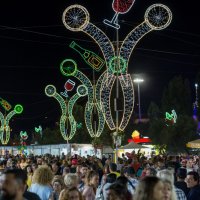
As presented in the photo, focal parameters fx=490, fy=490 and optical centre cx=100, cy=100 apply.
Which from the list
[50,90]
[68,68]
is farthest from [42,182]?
[50,90]

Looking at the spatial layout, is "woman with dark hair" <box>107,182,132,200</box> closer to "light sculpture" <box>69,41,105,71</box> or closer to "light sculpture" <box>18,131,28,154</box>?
"light sculpture" <box>69,41,105,71</box>

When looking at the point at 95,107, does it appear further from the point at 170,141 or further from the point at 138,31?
the point at 170,141

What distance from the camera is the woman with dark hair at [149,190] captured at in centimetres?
466

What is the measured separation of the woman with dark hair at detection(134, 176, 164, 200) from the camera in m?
4.66

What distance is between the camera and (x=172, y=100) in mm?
79375

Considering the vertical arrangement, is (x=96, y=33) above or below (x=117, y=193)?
above

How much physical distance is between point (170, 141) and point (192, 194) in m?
59.1

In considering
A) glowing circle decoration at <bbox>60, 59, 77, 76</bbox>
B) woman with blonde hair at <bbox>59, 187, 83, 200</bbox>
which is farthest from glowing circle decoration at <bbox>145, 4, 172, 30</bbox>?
woman with blonde hair at <bbox>59, 187, 83, 200</bbox>

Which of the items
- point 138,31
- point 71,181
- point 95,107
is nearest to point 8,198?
point 71,181

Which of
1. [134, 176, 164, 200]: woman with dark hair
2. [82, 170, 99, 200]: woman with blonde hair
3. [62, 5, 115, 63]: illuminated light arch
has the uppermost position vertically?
[62, 5, 115, 63]: illuminated light arch

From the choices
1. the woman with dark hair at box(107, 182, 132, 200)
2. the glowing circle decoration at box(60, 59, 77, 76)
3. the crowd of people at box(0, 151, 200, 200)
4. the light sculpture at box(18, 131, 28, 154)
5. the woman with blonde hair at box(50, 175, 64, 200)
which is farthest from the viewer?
the light sculpture at box(18, 131, 28, 154)

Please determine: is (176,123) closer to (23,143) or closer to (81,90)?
(23,143)

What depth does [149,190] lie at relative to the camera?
15.4 feet

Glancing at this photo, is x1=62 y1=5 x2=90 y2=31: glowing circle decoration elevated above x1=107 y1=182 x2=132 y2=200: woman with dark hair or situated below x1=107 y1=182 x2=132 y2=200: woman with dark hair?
above
